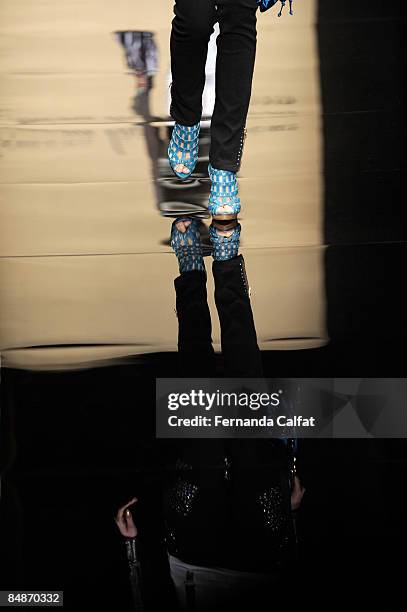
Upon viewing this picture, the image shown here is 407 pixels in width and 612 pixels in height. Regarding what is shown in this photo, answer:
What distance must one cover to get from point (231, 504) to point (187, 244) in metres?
1.21

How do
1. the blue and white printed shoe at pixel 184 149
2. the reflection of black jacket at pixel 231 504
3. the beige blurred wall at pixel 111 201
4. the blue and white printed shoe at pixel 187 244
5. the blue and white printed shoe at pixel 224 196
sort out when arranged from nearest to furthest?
the reflection of black jacket at pixel 231 504 < the beige blurred wall at pixel 111 201 < the blue and white printed shoe at pixel 187 244 < the blue and white printed shoe at pixel 224 196 < the blue and white printed shoe at pixel 184 149

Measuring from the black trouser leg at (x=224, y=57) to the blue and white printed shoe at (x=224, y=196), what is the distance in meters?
0.02

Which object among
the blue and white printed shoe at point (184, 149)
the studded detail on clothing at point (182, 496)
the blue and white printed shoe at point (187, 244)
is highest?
the blue and white printed shoe at point (184, 149)

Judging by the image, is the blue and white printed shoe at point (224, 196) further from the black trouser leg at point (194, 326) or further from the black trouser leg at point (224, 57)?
the black trouser leg at point (194, 326)

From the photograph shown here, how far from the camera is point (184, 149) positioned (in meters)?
3.28

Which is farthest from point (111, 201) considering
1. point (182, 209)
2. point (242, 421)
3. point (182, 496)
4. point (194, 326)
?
point (182, 496)

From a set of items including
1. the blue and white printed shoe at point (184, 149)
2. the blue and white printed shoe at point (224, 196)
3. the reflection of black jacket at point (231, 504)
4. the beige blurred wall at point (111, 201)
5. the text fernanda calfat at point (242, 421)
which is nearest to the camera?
the reflection of black jacket at point (231, 504)

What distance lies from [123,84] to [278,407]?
2.60 metres

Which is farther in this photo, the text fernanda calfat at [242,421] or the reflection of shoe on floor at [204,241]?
the reflection of shoe on floor at [204,241]

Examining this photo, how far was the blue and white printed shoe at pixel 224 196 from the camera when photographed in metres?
2.96

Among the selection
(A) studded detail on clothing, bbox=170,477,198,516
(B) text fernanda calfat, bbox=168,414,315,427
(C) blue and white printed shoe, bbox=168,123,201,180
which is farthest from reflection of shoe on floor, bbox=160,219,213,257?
(A) studded detail on clothing, bbox=170,477,198,516

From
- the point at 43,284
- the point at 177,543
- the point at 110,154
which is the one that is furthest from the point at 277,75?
the point at 177,543

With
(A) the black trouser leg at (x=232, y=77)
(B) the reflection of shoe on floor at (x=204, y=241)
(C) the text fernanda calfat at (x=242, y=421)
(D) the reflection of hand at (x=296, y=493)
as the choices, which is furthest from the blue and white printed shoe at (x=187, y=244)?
(D) the reflection of hand at (x=296, y=493)

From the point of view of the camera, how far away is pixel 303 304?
241 cm
